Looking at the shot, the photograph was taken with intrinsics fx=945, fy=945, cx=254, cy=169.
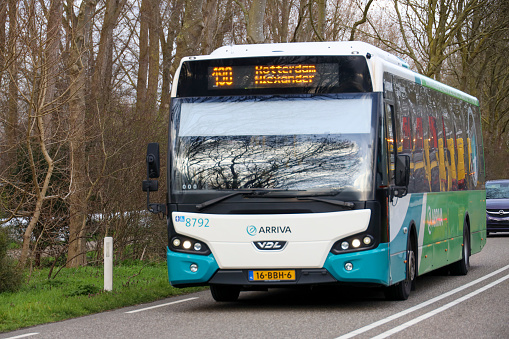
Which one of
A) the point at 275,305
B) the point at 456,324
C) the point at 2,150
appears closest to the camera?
the point at 456,324

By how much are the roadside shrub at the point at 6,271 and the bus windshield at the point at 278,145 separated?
3023 millimetres

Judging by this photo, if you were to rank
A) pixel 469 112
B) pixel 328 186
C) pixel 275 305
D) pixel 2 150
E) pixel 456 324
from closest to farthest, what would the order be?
pixel 456 324, pixel 328 186, pixel 275 305, pixel 2 150, pixel 469 112

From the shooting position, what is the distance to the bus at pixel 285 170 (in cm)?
1148

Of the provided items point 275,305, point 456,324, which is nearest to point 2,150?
point 275,305

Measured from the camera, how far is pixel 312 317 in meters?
11.1

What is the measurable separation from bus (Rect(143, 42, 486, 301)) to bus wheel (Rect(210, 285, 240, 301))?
94 centimetres

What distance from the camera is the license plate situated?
11.6 m

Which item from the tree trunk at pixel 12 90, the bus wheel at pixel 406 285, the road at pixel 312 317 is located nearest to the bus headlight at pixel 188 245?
the road at pixel 312 317

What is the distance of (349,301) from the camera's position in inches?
512

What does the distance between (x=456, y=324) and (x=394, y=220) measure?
7.20ft

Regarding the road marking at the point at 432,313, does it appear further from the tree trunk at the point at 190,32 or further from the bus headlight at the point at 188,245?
the tree trunk at the point at 190,32

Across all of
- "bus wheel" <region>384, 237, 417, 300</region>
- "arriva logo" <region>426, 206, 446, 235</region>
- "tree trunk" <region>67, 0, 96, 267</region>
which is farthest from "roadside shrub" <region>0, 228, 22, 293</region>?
"arriva logo" <region>426, 206, 446, 235</region>

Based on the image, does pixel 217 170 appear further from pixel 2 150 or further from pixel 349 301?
pixel 2 150

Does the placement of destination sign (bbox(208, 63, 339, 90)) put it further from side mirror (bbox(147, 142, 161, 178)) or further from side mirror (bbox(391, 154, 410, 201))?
side mirror (bbox(391, 154, 410, 201))
